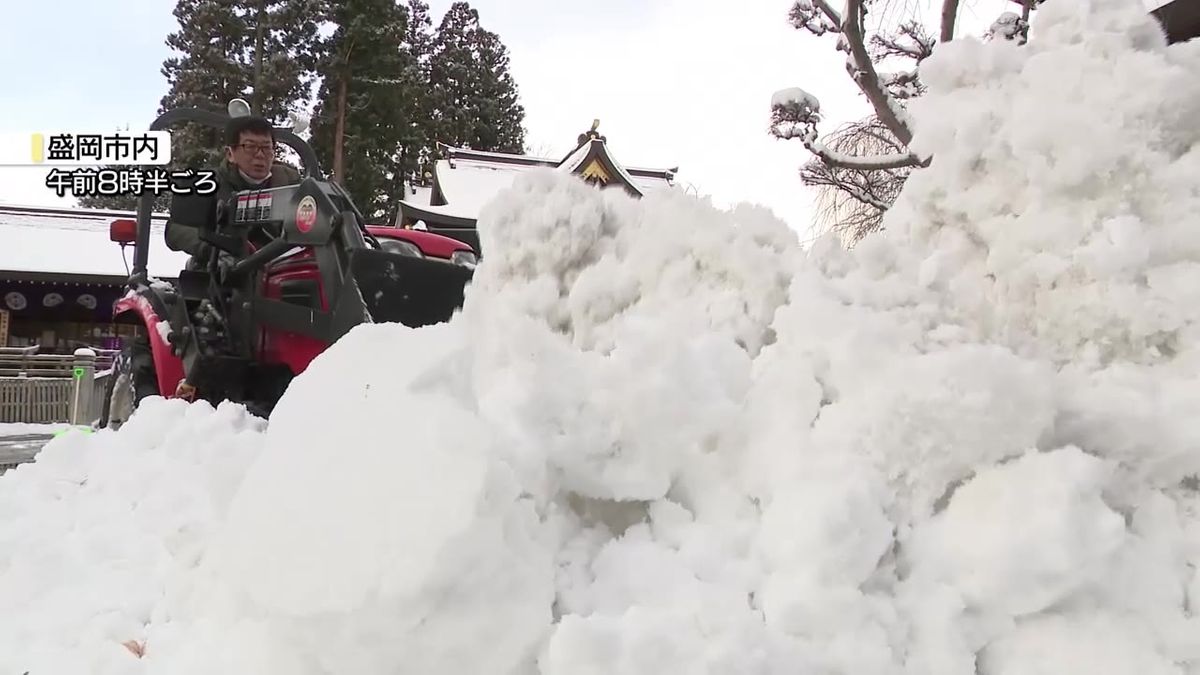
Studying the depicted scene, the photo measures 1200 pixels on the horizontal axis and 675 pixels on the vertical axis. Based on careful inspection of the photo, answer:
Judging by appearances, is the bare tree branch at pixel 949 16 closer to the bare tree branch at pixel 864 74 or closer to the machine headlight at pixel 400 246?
the bare tree branch at pixel 864 74

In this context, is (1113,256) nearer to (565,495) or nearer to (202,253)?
(565,495)

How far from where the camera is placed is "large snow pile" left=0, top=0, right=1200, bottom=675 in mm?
1204

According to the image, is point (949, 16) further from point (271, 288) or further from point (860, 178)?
point (271, 288)

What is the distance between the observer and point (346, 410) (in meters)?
1.49

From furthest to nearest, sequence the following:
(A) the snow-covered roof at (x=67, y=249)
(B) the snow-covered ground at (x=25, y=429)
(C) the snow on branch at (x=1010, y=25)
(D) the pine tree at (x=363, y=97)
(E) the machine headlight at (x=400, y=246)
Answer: (D) the pine tree at (x=363, y=97), (A) the snow-covered roof at (x=67, y=249), (B) the snow-covered ground at (x=25, y=429), (C) the snow on branch at (x=1010, y=25), (E) the machine headlight at (x=400, y=246)

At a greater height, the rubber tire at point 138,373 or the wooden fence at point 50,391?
the rubber tire at point 138,373

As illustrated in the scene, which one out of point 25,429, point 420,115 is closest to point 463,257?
point 25,429

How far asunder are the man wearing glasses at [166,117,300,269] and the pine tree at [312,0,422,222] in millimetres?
20378

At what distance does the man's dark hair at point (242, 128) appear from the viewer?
15.3 feet

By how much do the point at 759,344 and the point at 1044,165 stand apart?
2.16 feet

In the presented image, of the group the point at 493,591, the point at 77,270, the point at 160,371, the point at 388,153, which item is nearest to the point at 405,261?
the point at 160,371

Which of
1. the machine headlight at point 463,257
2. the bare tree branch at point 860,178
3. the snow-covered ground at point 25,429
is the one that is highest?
the bare tree branch at point 860,178

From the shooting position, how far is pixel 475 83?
115 feet

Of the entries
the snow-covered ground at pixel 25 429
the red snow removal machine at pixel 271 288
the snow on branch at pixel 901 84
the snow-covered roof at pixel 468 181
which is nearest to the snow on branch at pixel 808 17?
the snow on branch at pixel 901 84
